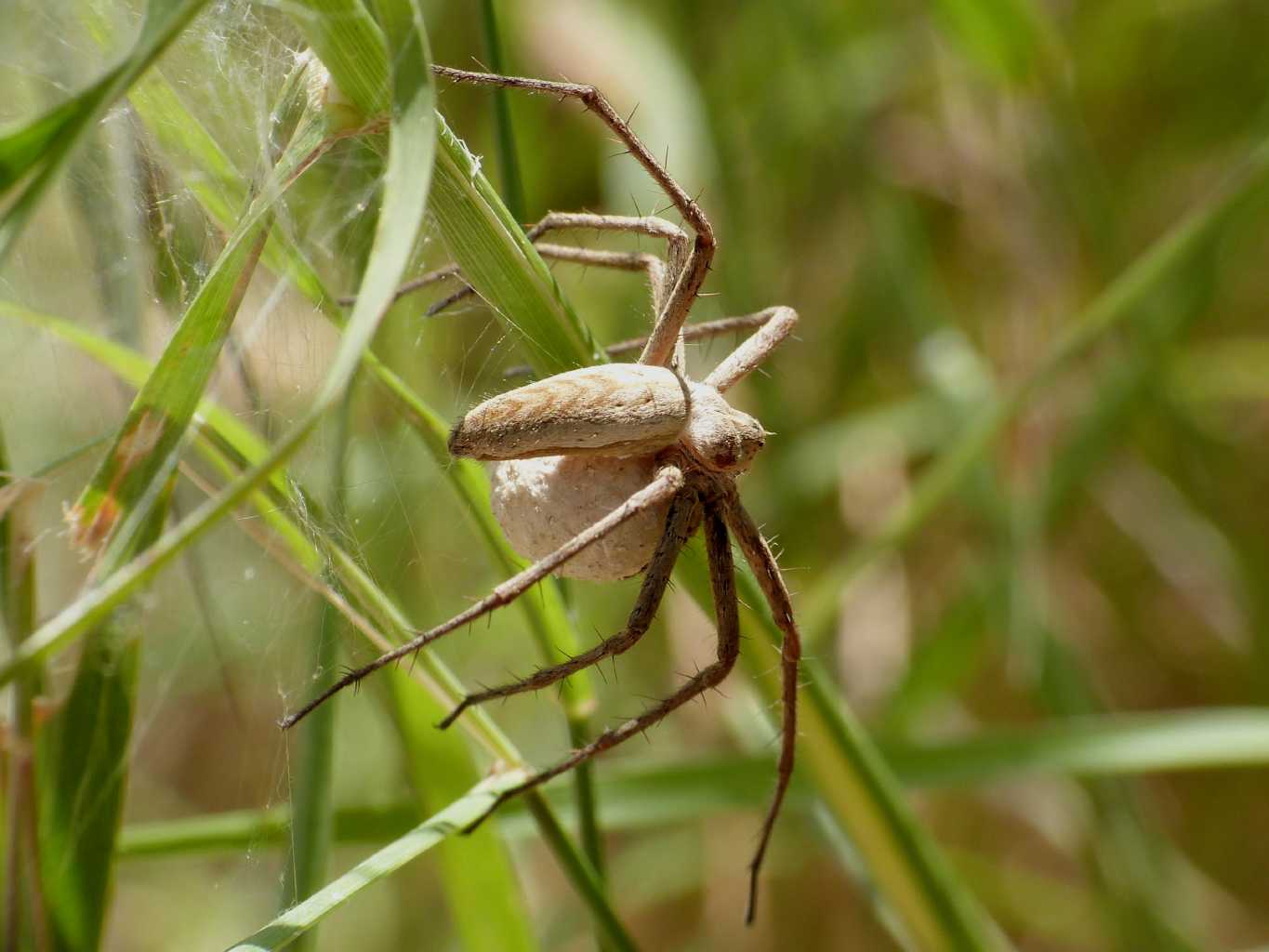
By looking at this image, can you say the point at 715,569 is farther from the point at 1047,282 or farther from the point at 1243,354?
the point at 1243,354

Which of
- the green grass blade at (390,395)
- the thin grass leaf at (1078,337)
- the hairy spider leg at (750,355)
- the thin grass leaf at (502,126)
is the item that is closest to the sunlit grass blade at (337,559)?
the green grass blade at (390,395)

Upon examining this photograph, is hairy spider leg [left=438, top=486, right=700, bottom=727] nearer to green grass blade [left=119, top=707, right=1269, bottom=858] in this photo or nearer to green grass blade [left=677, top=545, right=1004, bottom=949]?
green grass blade [left=677, top=545, right=1004, bottom=949]

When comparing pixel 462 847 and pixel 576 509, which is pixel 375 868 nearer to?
pixel 462 847

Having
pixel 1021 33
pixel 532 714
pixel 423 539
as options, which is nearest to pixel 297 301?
pixel 423 539

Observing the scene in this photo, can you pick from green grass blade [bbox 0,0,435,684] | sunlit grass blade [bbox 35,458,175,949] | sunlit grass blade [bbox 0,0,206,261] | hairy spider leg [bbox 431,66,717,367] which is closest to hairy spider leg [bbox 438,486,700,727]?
hairy spider leg [bbox 431,66,717,367]

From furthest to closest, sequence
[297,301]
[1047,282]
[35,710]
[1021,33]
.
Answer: [1047,282]
[1021,33]
[297,301]
[35,710]
